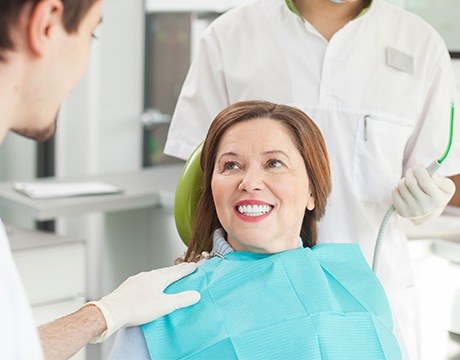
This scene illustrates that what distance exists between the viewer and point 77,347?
4.93 ft

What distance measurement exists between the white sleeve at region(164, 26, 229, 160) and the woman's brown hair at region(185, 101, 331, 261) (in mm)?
267

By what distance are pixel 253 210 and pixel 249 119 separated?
20 cm

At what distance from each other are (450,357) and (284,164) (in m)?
0.84

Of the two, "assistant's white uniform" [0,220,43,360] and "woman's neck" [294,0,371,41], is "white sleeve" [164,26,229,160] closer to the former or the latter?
"woman's neck" [294,0,371,41]

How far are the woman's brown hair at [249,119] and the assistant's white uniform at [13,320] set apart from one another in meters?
0.72

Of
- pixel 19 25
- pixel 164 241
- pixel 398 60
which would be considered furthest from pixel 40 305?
pixel 19 25

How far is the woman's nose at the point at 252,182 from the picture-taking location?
167 centimetres

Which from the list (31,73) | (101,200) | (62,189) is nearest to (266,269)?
(31,73)

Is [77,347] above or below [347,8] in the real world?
below

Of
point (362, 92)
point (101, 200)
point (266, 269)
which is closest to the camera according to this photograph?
point (266, 269)

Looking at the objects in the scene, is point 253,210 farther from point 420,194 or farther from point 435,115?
point 435,115

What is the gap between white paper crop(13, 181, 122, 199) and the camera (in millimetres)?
3158

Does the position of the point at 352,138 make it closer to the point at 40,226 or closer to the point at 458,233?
the point at 458,233

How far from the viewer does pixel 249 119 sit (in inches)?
70.0
